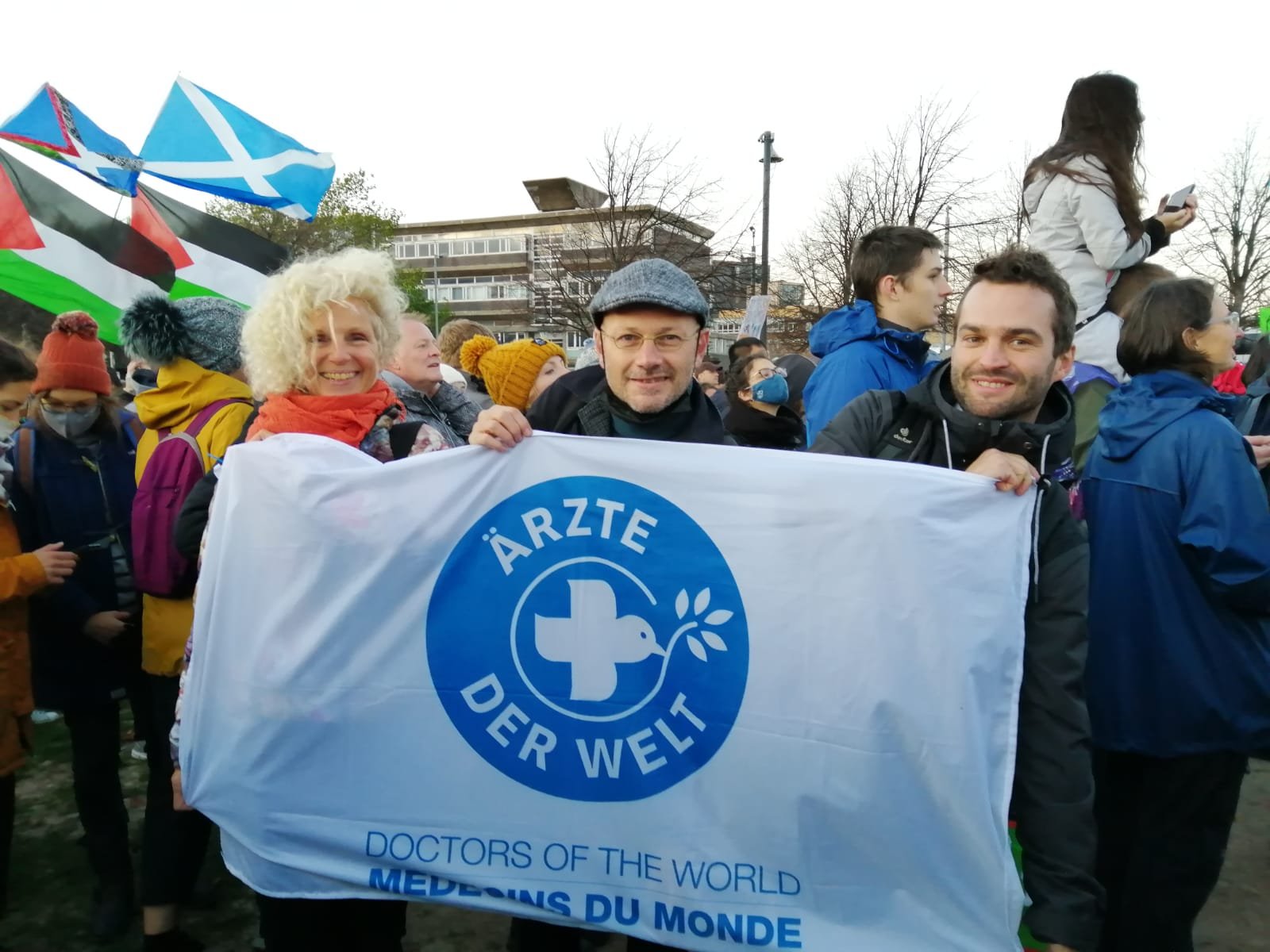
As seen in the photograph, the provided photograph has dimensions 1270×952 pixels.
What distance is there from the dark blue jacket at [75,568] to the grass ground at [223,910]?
82 centimetres

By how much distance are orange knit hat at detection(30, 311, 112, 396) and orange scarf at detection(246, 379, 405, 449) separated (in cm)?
128

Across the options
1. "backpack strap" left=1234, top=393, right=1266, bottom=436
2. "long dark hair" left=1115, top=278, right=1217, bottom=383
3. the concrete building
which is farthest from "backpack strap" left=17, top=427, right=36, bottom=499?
the concrete building

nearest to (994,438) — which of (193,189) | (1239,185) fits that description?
(193,189)

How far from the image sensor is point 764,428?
419cm

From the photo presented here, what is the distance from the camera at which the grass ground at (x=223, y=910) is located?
9.96ft

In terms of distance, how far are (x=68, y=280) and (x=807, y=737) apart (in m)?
4.45

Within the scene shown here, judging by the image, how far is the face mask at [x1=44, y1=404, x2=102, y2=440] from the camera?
3.10 m

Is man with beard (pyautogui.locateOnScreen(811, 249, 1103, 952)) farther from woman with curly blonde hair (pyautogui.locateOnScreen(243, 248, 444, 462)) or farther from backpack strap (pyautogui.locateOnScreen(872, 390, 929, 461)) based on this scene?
woman with curly blonde hair (pyautogui.locateOnScreen(243, 248, 444, 462))

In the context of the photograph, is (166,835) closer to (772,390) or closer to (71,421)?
(71,421)

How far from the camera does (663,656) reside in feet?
6.31

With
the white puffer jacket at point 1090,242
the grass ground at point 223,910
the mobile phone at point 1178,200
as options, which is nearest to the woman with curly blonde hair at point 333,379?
the grass ground at point 223,910

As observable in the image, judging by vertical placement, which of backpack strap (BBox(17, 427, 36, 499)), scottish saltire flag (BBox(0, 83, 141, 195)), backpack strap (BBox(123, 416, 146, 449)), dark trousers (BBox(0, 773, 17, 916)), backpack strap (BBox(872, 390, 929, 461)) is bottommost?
dark trousers (BBox(0, 773, 17, 916))

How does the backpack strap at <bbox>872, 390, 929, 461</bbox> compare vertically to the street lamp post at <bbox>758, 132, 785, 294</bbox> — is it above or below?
below

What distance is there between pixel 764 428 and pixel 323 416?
246cm
